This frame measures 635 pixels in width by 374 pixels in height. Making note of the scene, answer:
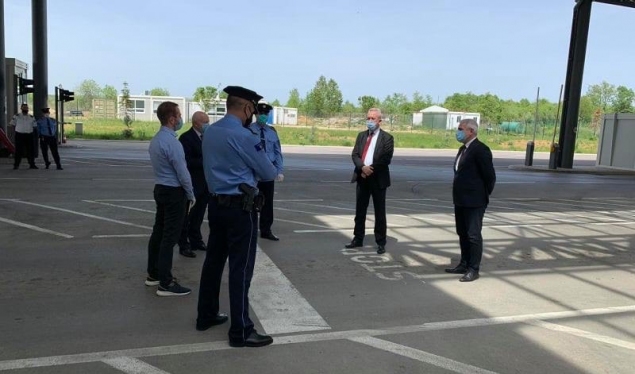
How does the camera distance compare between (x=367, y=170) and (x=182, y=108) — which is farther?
(x=182, y=108)

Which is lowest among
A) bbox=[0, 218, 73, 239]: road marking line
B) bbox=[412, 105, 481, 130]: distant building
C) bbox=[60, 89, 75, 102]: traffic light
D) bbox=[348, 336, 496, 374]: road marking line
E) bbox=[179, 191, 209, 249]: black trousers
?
bbox=[0, 218, 73, 239]: road marking line

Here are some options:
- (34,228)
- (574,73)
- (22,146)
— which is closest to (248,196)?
(34,228)

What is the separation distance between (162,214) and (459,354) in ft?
9.87

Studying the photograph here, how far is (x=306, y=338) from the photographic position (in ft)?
14.0

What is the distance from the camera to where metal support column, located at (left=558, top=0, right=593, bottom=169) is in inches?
890

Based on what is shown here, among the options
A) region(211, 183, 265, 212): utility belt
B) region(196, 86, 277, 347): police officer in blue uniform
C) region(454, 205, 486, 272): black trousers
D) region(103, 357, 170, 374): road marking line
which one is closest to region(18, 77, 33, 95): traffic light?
region(454, 205, 486, 272): black trousers

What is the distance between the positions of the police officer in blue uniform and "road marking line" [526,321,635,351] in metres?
2.45

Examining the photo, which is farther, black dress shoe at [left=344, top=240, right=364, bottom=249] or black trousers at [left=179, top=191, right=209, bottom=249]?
black dress shoe at [left=344, top=240, right=364, bottom=249]

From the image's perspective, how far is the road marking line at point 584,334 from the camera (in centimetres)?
440

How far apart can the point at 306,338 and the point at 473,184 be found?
9.37 feet

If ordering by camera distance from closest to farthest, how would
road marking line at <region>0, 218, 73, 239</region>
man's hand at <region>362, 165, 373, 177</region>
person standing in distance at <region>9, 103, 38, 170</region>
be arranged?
man's hand at <region>362, 165, 373, 177</region>
road marking line at <region>0, 218, 73, 239</region>
person standing in distance at <region>9, 103, 38, 170</region>

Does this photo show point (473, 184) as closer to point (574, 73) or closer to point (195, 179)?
point (195, 179)

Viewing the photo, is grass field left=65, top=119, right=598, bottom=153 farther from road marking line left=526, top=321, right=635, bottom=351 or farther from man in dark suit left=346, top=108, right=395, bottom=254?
road marking line left=526, top=321, right=635, bottom=351

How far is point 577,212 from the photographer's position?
37.6ft
